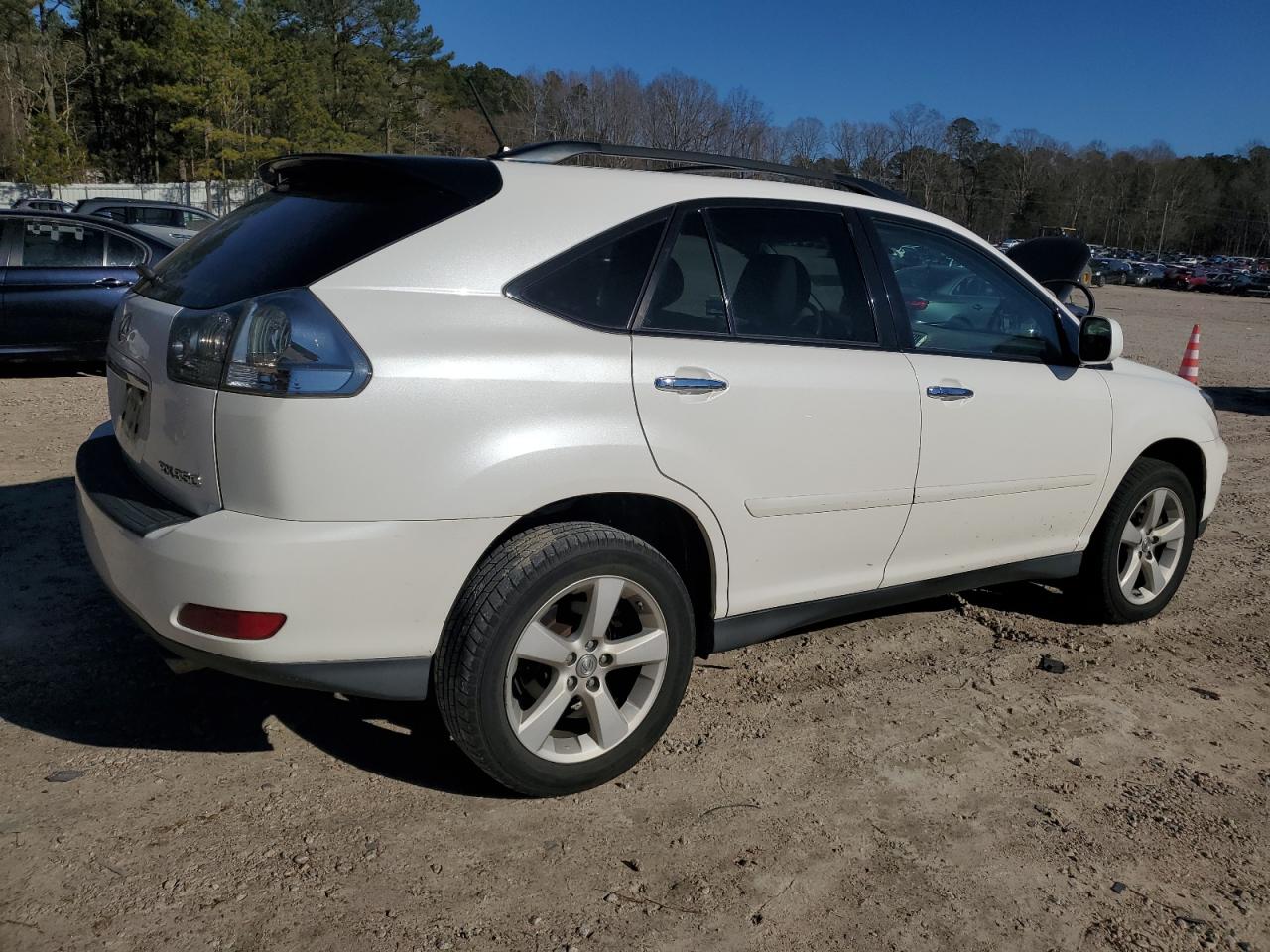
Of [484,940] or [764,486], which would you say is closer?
[484,940]

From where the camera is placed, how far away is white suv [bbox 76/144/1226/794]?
8.21ft

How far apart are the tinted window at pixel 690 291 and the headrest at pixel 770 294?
3.7 inches

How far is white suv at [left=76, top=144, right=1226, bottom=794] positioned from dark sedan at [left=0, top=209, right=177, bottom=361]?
689 cm

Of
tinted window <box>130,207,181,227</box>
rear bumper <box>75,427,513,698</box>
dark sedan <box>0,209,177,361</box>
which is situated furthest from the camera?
tinted window <box>130,207,181,227</box>

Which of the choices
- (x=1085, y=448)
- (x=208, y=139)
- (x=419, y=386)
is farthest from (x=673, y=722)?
(x=208, y=139)

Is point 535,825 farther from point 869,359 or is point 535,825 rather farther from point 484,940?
point 869,359

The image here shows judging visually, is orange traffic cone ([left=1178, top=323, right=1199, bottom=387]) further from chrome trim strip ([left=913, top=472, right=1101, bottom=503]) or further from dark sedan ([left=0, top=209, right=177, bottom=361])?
dark sedan ([left=0, top=209, right=177, bottom=361])

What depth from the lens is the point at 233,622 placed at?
8.18 ft

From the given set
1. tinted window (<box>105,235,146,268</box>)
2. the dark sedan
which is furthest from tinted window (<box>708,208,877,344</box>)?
tinted window (<box>105,235,146,268</box>)

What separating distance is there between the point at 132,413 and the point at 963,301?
2890mm

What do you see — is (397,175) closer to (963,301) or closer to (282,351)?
(282,351)

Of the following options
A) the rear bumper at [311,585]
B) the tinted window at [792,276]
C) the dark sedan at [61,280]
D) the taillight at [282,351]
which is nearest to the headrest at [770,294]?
the tinted window at [792,276]

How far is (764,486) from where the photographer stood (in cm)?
317

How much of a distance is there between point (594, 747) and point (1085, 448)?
7.73 feet
